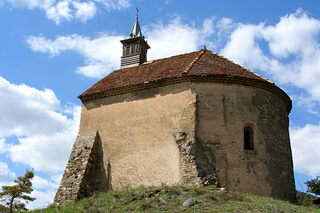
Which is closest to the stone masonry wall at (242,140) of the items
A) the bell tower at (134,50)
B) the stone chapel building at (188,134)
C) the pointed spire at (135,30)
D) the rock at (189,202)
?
the stone chapel building at (188,134)

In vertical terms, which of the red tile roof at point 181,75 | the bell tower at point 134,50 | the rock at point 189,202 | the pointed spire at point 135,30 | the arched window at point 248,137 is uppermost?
the pointed spire at point 135,30

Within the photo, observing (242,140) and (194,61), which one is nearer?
(242,140)

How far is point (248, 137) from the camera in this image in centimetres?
1487

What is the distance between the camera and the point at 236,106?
14711mm

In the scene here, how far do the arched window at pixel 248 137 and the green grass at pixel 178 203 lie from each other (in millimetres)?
3036

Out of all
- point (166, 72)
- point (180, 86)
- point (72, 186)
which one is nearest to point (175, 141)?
point (180, 86)

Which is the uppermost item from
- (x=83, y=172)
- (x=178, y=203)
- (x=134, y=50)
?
(x=134, y=50)

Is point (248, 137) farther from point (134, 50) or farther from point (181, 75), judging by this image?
point (134, 50)

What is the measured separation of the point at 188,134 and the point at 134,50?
34.8 ft

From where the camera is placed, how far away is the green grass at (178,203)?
34.2 feet

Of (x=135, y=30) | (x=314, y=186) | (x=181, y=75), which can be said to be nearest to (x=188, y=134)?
(x=181, y=75)

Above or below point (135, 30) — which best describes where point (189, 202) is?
below

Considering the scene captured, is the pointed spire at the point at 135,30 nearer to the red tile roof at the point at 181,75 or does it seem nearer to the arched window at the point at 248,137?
the red tile roof at the point at 181,75

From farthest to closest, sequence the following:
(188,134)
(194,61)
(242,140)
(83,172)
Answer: (194,61) < (83,172) < (242,140) < (188,134)
